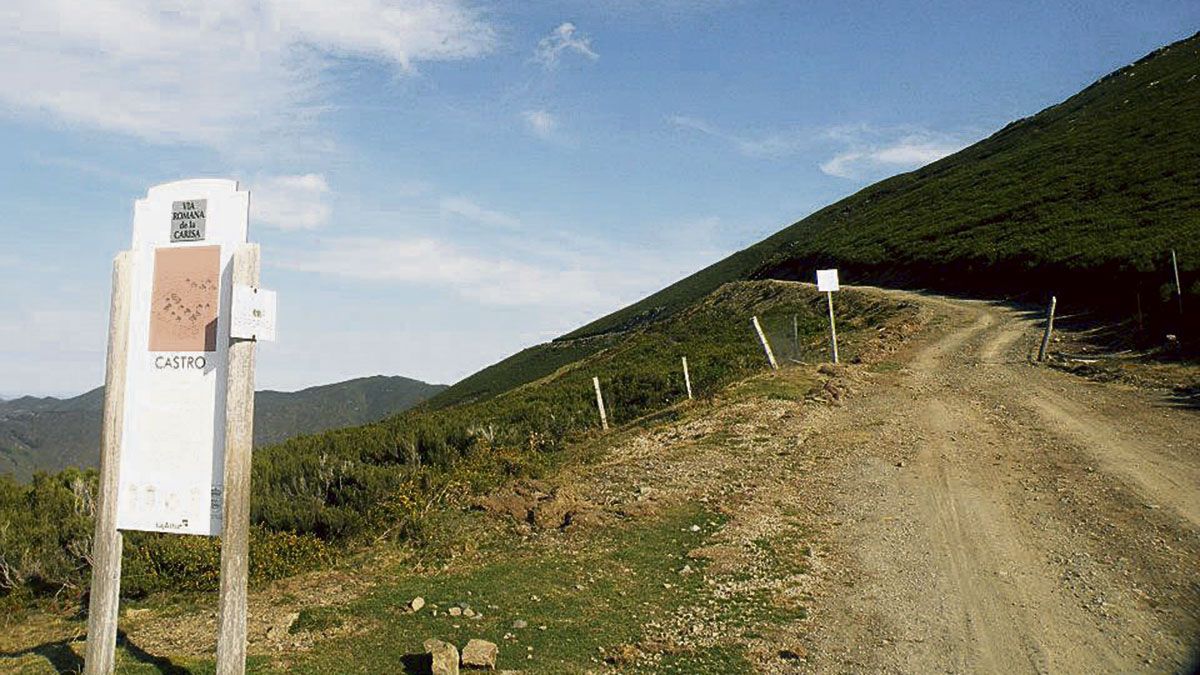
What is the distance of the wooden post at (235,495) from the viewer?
5609 millimetres

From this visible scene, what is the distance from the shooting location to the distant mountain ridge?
133 m

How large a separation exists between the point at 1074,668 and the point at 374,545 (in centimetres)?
733

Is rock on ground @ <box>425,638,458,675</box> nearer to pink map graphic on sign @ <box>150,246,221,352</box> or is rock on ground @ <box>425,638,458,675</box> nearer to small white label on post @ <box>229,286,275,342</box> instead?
small white label on post @ <box>229,286,275,342</box>

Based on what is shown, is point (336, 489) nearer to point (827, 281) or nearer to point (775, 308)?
point (827, 281)

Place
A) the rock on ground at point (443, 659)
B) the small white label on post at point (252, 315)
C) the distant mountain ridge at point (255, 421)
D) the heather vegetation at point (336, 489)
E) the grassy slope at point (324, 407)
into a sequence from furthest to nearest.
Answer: the grassy slope at point (324, 407) → the distant mountain ridge at point (255, 421) → the heather vegetation at point (336, 489) → the rock on ground at point (443, 659) → the small white label on post at point (252, 315)

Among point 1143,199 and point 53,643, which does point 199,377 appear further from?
point 1143,199

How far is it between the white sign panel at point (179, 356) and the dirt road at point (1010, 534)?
4591mm

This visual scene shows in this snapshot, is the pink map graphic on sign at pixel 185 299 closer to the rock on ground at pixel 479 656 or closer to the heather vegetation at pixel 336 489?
the rock on ground at pixel 479 656

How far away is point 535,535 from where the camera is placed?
32.9 ft

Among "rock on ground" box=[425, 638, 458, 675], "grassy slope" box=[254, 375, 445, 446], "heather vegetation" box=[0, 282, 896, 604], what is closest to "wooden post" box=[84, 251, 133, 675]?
"rock on ground" box=[425, 638, 458, 675]

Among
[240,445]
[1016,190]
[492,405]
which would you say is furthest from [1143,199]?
[240,445]

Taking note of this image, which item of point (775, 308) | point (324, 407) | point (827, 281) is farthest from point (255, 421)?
point (827, 281)

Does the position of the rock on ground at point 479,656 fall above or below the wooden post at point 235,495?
below

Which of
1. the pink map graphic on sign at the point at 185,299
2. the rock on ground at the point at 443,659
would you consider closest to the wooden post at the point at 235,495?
the pink map graphic on sign at the point at 185,299
